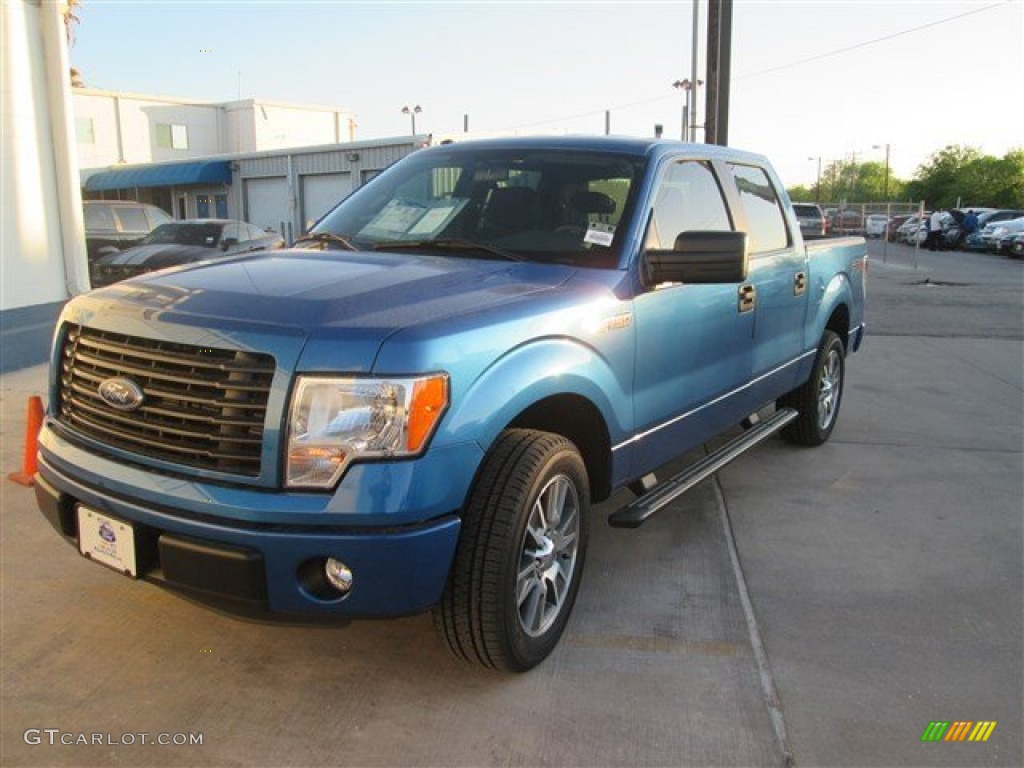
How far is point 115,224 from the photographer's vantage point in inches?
634

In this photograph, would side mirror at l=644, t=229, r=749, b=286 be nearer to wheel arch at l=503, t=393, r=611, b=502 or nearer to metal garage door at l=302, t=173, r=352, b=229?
wheel arch at l=503, t=393, r=611, b=502

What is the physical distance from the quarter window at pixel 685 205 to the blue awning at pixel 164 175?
108 feet

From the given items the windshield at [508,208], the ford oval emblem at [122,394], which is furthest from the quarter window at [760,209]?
the ford oval emblem at [122,394]

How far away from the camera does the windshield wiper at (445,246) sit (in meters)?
3.53

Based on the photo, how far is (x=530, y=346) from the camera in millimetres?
2873

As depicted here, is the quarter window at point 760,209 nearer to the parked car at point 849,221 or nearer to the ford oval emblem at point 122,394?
the ford oval emblem at point 122,394

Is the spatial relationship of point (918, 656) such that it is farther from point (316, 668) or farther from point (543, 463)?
point (316, 668)

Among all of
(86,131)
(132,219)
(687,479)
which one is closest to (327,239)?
(687,479)

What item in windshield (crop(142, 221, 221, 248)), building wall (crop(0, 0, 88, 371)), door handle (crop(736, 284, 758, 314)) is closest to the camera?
door handle (crop(736, 284, 758, 314))

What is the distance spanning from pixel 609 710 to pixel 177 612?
1.79 metres

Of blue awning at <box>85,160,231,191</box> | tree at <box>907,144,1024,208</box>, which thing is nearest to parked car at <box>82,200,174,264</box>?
blue awning at <box>85,160,231,191</box>

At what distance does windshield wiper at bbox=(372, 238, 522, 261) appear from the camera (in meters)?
3.53

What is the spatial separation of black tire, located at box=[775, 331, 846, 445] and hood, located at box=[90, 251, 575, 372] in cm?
306

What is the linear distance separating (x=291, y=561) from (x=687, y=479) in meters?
2.16
